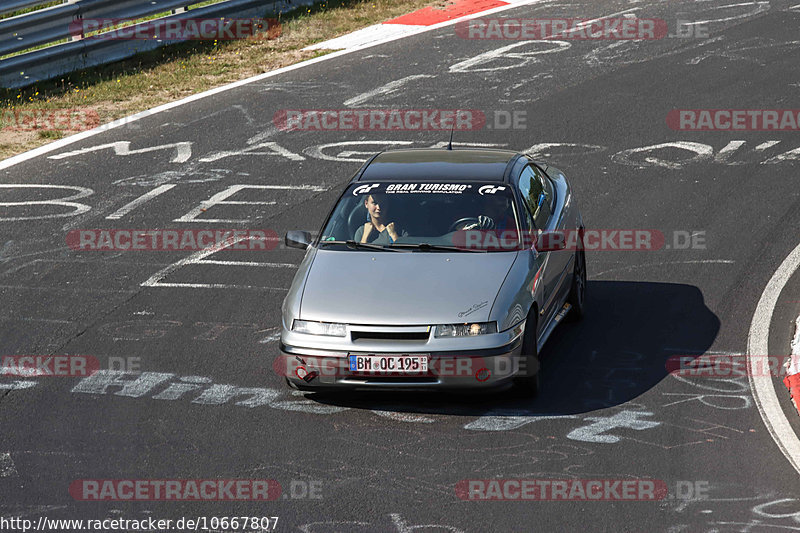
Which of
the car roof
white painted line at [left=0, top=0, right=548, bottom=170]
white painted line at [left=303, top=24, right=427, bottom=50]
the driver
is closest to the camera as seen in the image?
the driver

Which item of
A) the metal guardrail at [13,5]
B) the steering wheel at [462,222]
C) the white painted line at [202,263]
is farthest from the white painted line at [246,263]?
the metal guardrail at [13,5]

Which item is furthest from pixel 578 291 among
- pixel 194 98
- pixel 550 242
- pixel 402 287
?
pixel 194 98

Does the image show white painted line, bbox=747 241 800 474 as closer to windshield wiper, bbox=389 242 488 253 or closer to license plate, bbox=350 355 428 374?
windshield wiper, bbox=389 242 488 253

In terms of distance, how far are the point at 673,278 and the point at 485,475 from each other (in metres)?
4.66

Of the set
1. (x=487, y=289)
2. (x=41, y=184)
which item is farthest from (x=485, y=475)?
(x=41, y=184)

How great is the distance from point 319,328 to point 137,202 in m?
6.00

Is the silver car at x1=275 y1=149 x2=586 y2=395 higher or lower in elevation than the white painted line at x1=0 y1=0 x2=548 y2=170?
lower

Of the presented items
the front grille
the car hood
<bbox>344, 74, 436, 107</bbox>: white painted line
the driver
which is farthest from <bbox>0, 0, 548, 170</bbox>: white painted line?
the front grille

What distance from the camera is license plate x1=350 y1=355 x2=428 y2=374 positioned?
25.5 ft

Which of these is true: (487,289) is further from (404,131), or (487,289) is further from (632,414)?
(404,131)

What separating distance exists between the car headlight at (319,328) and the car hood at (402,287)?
39 millimetres

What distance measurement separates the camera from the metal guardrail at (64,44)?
1711 cm

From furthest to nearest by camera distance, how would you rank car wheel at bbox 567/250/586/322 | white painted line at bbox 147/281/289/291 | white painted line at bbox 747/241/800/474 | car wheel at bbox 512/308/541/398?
white painted line at bbox 147/281/289/291 → car wheel at bbox 567/250/586/322 → car wheel at bbox 512/308/541/398 → white painted line at bbox 747/241/800/474

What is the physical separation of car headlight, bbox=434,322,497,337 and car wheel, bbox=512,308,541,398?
0.34m
